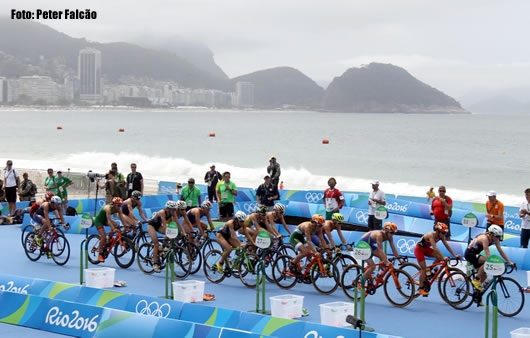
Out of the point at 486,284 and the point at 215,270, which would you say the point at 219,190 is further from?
the point at 486,284

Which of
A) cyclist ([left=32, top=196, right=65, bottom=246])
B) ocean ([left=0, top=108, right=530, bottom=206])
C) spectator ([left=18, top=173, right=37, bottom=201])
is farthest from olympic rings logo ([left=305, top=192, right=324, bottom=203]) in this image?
ocean ([left=0, top=108, right=530, bottom=206])

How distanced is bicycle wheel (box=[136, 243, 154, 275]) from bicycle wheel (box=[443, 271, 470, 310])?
19.0 ft

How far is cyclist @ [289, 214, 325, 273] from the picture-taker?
45.0ft

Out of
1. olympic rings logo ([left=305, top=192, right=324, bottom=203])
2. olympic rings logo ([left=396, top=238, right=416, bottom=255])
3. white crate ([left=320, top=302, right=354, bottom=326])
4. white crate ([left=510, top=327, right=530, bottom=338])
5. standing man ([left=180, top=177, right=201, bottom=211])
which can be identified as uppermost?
standing man ([left=180, top=177, right=201, bottom=211])

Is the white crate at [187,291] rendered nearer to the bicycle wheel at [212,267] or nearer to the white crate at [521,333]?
the bicycle wheel at [212,267]

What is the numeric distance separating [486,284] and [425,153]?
76.3 metres

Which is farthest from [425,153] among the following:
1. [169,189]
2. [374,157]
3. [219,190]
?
[219,190]

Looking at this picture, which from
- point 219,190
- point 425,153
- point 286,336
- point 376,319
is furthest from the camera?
point 425,153

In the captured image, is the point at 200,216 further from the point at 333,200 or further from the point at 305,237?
the point at 333,200

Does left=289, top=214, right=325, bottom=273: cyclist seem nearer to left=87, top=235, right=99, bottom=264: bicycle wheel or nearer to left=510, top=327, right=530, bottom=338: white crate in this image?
left=87, top=235, right=99, bottom=264: bicycle wheel

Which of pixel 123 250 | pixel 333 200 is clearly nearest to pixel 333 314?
pixel 123 250

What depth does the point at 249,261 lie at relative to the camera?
14227 mm

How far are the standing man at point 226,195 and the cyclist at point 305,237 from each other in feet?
20.6

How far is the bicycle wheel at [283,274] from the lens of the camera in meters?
14.1
